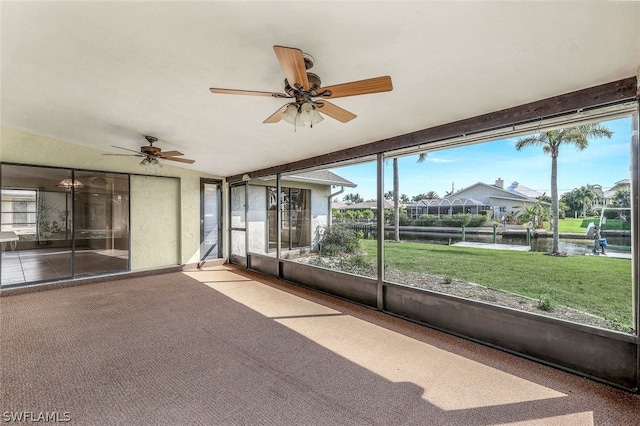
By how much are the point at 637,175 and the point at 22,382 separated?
5.43 meters

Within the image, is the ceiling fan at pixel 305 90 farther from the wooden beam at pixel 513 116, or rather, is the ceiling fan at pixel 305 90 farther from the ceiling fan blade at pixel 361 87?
the wooden beam at pixel 513 116

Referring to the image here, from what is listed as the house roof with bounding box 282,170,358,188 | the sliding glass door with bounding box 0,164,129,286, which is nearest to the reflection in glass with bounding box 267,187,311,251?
the house roof with bounding box 282,170,358,188

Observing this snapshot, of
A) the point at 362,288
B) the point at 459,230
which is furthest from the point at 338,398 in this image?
the point at 459,230

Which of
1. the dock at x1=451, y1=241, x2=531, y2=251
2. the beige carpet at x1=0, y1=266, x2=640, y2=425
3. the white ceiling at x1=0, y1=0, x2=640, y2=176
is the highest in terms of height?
the white ceiling at x1=0, y1=0, x2=640, y2=176

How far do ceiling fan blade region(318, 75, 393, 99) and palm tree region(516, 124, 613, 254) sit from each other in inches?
93.1

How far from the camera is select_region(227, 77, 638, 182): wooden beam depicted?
7.54ft

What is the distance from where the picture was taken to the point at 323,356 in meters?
2.83

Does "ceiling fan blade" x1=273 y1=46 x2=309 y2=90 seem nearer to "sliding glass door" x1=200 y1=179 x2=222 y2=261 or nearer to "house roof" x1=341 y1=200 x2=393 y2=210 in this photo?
"house roof" x1=341 y1=200 x2=393 y2=210

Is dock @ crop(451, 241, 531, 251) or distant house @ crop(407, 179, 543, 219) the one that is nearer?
distant house @ crop(407, 179, 543, 219)

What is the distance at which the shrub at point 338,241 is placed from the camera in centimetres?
512

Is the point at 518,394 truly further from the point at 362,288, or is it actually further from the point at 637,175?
the point at 362,288

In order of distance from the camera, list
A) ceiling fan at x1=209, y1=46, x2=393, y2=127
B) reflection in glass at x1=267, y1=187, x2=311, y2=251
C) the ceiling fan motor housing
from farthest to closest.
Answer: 1. reflection in glass at x1=267, y1=187, x2=311, y2=251
2. the ceiling fan motor housing
3. ceiling fan at x1=209, y1=46, x2=393, y2=127

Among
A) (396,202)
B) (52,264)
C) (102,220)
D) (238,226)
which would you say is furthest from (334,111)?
(52,264)

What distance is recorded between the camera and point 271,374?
2.51 m
